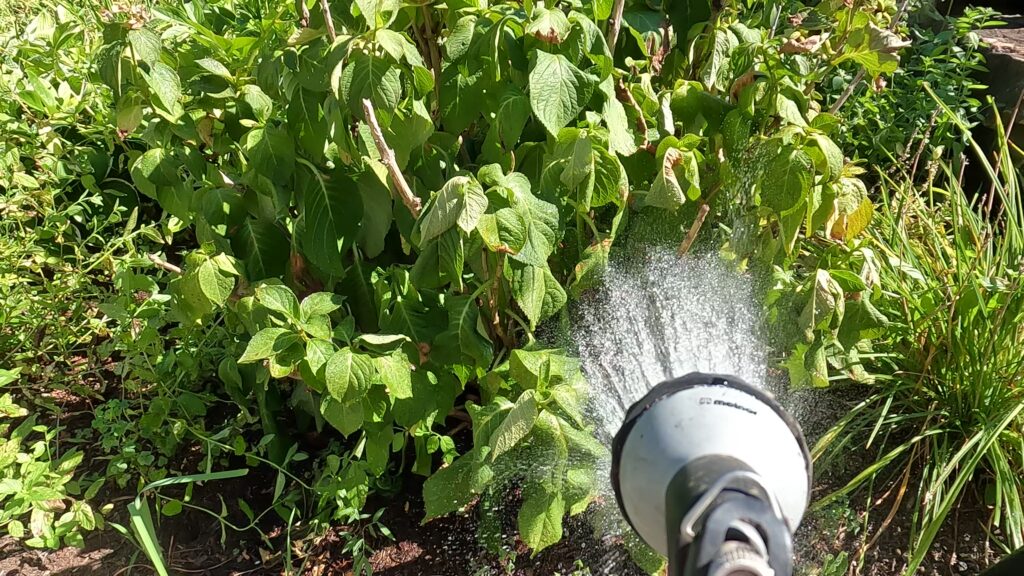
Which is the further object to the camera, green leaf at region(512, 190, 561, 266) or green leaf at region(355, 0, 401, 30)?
green leaf at region(512, 190, 561, 266)

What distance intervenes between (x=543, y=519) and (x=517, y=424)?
26 centimetres

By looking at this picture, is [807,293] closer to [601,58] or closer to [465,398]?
[601,58]

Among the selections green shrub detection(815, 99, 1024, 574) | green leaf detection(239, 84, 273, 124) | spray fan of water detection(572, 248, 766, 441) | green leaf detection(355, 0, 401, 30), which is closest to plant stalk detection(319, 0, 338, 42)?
green leaf detection(355, 0, 401, 30)

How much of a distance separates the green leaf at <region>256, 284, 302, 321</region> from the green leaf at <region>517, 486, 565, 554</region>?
53cm

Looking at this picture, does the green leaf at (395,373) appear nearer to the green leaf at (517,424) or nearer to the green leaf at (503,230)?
the green leaf at (517,424)

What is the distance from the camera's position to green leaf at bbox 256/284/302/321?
1.28m

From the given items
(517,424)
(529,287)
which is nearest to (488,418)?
(517,424)

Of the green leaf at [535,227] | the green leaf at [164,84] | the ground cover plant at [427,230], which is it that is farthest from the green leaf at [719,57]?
the green leaf at [164,84]

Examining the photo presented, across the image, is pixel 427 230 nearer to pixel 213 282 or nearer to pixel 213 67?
pixel 213 282

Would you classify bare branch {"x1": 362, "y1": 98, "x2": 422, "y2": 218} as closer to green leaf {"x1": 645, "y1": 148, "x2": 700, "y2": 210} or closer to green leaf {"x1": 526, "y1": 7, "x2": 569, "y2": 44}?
green leaf {"x1": 526, "y1": 7, "x2": 569, "y2": 44}

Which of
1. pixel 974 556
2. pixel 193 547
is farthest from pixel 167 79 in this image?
pixel 974 556

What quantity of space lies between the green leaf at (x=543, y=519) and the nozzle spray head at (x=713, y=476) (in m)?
0.53

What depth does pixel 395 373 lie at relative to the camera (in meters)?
1.29

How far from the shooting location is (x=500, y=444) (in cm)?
123
